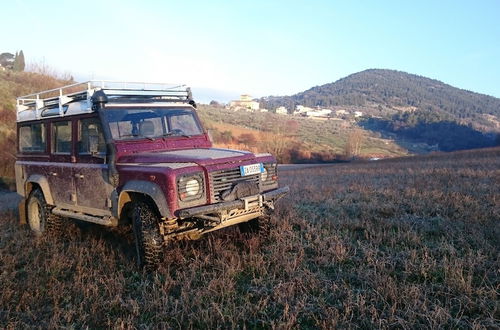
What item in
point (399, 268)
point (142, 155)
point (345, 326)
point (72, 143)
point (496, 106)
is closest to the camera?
point (345, 326)

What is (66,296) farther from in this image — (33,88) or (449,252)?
(33,88)

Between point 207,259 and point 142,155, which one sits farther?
point 142,155

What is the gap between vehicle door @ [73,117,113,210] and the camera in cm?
576

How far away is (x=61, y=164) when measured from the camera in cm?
679

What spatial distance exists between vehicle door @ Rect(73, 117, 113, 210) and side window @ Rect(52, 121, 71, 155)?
0.40 meters

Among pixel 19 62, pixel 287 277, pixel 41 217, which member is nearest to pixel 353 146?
pixel 19 62

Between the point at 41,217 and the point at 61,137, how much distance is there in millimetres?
1740

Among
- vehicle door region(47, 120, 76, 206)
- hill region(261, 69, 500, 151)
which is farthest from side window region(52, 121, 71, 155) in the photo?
hill region(261, 69, 500, 151)

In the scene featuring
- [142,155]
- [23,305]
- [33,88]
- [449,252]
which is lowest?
[23,305]

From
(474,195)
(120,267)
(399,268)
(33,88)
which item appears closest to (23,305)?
(120,267)

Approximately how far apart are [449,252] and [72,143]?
19.7 ft

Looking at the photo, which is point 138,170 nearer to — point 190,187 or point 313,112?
point 190,187

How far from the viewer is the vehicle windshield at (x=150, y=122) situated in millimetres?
5895

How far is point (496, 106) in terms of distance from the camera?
19838cm
